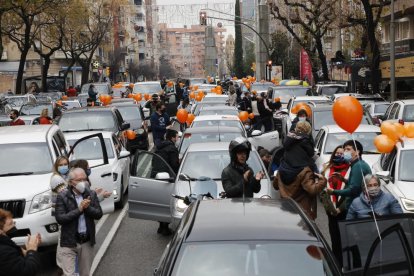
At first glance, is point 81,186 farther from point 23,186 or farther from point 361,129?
point 361,129

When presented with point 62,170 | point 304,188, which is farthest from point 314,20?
point 62,170

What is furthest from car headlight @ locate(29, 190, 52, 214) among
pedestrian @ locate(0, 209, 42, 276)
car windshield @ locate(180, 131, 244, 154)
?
car windshield @ locate(180, 131, 244, 154)

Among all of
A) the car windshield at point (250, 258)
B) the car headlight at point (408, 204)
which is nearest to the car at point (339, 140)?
the car headlight at point (408, 204)

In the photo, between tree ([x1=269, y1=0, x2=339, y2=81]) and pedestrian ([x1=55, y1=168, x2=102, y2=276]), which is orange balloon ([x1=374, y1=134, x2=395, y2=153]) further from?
tree ([x1=269, y1=0, x2=339, y2=81])

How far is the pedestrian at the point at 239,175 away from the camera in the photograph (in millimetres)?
9320

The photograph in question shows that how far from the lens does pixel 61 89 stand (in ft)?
224

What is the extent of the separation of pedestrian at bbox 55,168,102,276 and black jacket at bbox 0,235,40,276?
216cm

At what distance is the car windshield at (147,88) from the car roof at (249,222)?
35.0 meters

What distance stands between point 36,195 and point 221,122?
27.6 feet

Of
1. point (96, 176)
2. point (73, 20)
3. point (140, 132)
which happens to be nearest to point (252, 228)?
point (96, 176)

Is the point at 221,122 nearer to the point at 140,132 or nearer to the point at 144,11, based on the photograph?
the point at 140,132

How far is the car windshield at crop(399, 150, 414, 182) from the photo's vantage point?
11.8 metres

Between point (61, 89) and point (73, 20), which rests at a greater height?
point (73, 20)

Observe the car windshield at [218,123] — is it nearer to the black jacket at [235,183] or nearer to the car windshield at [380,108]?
the black jacket at [235,183]
